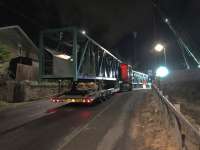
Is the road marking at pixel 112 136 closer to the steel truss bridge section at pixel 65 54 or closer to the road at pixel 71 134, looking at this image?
the road at pixel 71 134

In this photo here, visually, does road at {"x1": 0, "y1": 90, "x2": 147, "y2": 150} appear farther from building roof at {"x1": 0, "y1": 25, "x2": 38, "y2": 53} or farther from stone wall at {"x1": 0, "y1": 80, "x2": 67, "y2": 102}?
building roof at {"x1": 0, "y1": 25, "x2": 38, "y2": 53}

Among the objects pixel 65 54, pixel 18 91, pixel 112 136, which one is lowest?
pixel 112 136

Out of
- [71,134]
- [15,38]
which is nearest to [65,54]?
[71,134]

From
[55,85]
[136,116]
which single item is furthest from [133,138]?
[55,85]

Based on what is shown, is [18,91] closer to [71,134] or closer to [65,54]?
[65,54]

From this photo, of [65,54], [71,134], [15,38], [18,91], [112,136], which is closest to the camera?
[112,136]

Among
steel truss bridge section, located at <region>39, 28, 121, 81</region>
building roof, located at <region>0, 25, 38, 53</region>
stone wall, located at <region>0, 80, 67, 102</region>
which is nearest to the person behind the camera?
steel truss bridge section, located at <region>39, 28, 121, 81</region>

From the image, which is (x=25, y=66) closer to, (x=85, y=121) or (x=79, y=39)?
(x=79, y=39)

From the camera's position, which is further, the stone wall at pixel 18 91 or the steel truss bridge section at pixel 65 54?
the stone wall at pixel 18 91

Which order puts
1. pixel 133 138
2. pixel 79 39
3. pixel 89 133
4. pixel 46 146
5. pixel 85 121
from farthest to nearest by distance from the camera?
pixel 79 39 → pixel 85 121 → pixel 89 133 → pixel 133 138 → pixel 46 146

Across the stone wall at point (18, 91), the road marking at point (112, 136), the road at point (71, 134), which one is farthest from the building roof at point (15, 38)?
the road marking at point (112, 136)

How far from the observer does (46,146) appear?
26.6 feet

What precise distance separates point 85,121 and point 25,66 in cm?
1696

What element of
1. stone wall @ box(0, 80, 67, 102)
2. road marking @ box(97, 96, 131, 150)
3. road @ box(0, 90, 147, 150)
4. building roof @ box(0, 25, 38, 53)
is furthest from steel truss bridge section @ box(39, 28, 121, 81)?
building roof @ box(0, 25, 38, 53)
